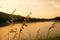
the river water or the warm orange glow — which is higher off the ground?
the warm orange glow

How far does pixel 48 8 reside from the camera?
150cm

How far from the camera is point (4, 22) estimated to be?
1.35 meters

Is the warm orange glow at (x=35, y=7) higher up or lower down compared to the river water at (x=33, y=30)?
higher up

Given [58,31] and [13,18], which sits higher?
[13,18]

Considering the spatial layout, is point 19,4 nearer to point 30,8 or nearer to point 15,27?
point 30,8

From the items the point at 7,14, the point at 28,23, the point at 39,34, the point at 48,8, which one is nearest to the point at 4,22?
the point at 7,14

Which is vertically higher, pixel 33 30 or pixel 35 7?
pixel 35 7

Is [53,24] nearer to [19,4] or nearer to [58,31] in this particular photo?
[58,31]

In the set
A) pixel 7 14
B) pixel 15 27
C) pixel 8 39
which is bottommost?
pixel 8 39

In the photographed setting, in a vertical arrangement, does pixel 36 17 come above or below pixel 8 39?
above

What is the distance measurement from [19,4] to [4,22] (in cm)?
21

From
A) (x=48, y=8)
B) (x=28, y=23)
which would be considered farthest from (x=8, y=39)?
(x=48, y=8)

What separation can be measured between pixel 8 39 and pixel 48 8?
1.54 feet

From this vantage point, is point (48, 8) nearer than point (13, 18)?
No
